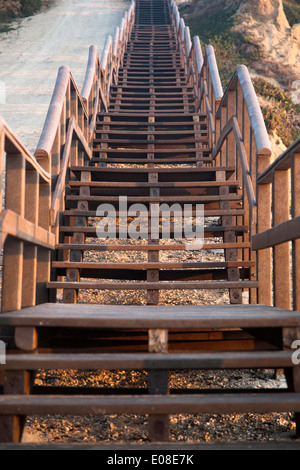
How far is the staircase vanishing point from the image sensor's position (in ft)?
5.97

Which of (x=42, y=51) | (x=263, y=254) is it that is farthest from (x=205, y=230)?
(x=42, y=51)

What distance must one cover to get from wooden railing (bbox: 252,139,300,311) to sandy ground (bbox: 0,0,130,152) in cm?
659

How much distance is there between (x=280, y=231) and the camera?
231cm

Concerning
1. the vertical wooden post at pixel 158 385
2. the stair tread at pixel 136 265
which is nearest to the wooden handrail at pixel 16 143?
the stair tread at pixel 136 265

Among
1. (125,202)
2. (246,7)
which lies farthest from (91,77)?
(246,7)

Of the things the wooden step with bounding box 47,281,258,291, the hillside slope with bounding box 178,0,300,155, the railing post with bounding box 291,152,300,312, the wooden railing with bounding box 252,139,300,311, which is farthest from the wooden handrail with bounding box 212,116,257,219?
the hillside slope with bounding box 178,0,300,155

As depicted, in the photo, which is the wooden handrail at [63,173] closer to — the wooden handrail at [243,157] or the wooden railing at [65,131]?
the wooden railing at [65,131]

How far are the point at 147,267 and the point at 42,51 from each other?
16.3 m

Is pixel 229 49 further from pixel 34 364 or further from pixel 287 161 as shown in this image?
pixel 34 364

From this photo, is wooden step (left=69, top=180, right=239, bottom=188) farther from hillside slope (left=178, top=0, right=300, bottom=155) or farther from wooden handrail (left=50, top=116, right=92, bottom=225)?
hillside slope (left=178, top=0, right=300, bottom=155)

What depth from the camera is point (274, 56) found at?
16875mm

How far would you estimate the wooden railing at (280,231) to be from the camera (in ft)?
7.31

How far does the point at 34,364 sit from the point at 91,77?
474cm

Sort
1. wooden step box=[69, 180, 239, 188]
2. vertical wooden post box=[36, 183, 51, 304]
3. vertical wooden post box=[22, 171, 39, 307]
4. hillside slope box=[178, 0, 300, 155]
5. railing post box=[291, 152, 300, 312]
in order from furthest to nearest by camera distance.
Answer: hillside slope box=[178, 0, 300, 155] < wooden step box=[69, 180, 239, 188] < vertical wooden post box=[36, 183, 51, 304] < vertical wooden post box=[22, 171, 39, 307] < railing post box=[291, 152, 300, 312]
